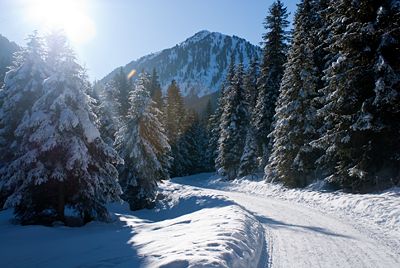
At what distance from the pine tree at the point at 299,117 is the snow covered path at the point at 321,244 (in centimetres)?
943

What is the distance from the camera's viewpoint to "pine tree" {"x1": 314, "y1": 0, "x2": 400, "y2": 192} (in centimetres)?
1581

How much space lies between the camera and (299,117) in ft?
79.3

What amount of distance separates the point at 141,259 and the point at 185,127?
48763mm

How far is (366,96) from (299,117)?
7.03 m

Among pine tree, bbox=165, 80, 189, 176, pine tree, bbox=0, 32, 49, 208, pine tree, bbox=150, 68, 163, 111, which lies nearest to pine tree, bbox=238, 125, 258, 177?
pine tree, bbox=165, 80, 189, 176

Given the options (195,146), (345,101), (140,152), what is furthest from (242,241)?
(195,146)

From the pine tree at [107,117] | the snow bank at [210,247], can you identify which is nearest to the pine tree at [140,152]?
the pine tree at [107,117]

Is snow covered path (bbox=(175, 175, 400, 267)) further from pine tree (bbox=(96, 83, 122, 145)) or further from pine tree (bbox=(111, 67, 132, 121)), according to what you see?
pine tree (bbox=(111, 67, 132, 121))

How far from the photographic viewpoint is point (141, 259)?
7402 millimetres

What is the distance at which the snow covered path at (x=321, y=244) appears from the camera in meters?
7.93

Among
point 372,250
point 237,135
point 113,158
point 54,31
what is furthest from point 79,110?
point 237,135

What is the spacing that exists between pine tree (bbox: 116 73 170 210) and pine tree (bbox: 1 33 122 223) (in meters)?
8.99

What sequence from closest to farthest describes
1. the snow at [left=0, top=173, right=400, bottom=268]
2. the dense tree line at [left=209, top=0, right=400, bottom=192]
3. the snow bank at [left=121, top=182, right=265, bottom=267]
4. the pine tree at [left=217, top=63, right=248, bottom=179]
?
the snow bank at [left=121, top=182, right=265, bottom=267]
the snow at [left=0, top=173, right=400, bottom=268]
the dense tree line at [left=209, top=0, right=400, bottom=192]
the pine tree at [left=217, top=63, right=248, bottom=179]

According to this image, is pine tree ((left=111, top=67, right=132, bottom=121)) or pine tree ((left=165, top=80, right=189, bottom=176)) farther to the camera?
pine tree ((left=165, top=80, right=189, bottom=176))
